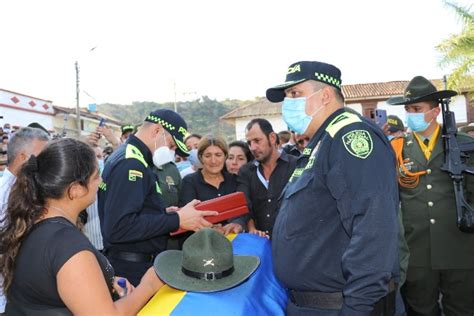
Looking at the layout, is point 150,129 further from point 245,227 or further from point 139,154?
point 245,227

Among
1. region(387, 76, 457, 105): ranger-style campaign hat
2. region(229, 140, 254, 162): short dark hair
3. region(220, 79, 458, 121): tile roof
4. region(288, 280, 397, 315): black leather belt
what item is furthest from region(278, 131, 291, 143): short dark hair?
region(220, 79, 458, 121): tile roof

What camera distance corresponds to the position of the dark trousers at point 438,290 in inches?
143

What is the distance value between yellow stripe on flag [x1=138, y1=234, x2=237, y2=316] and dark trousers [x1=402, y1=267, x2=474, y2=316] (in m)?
2.50

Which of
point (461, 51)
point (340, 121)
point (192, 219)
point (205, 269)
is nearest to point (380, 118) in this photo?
point (192, 219)

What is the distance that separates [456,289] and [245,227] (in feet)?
6.23

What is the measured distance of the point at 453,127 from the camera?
373 cm

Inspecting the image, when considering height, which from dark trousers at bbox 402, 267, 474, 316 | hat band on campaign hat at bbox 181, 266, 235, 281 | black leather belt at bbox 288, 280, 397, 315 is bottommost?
dark trousers at bbox 402, 267, 474, 316

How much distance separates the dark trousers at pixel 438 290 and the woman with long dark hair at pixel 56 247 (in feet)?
8.53

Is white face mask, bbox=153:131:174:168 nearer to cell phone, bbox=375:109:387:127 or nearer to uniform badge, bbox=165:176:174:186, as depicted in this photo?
uniform badge, bbox=165:176:174:186

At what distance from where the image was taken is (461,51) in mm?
13969

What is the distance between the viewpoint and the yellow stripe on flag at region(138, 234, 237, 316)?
76.4 inches

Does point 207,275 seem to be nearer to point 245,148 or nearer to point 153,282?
point 153,282

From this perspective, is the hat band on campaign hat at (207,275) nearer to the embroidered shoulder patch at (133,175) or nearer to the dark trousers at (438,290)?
the embroidered shoulder patch at (133,175)

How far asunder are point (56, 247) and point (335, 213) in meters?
1.27
